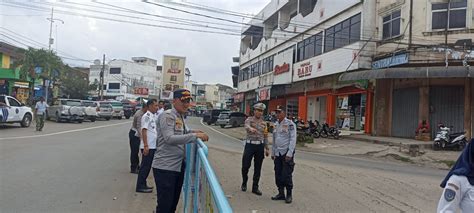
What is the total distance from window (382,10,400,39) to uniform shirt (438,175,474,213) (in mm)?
21068

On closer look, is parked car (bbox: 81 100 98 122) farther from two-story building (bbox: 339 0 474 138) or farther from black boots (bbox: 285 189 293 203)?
black boots (bbox: 285 189 293 203)

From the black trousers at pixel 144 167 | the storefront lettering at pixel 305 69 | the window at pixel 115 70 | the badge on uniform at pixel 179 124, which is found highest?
the window at pixel 115 70

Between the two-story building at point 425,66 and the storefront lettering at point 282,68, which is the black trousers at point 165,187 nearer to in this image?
the two-story building at point 425,66

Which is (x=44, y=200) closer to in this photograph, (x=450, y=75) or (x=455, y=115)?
(x=450, y=75)

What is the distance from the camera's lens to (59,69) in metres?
37.8

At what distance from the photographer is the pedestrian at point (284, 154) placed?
24.6 ft

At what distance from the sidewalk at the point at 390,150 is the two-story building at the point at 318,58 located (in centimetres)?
Result: 493

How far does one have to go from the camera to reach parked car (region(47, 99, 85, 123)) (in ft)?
96.6

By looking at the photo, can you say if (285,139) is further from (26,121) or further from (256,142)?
(26,121)

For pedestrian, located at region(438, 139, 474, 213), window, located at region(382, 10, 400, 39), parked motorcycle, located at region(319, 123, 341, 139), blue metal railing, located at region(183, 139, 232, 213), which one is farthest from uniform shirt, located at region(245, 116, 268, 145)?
window, located at region(382, 10, 400, 39)

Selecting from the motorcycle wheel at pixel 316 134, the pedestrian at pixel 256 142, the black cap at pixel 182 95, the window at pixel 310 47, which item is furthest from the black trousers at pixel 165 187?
the window at pixel 310 47

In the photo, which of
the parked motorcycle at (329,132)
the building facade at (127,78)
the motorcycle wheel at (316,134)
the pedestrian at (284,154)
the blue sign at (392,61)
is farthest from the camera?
the building facade at (127,78)

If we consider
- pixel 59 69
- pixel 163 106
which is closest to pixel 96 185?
pixel 163 106

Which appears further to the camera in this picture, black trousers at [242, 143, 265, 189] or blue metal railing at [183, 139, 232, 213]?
black trousers at [242, 143, 265, 189]
